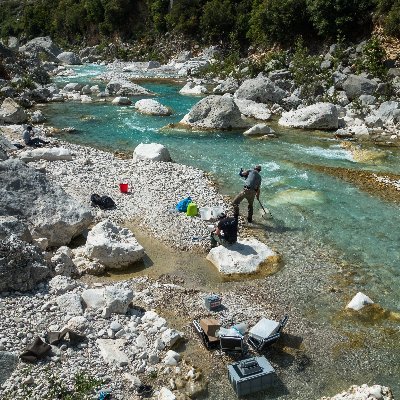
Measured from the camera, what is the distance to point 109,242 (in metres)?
14.4

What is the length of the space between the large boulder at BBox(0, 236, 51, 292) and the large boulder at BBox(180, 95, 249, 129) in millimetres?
19378

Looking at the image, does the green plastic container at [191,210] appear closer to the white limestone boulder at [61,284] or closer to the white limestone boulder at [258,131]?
the white limestone boulder at [61,284]

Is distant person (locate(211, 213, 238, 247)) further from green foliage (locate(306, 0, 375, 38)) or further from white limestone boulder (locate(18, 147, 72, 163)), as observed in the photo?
green foliage (locate(306, 0, 375, 38))

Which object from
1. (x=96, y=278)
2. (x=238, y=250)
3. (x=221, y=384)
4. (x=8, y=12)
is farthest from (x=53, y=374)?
(x=8, y=12)

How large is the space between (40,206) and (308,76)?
94.2 feet

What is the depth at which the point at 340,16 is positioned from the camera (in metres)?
46.6

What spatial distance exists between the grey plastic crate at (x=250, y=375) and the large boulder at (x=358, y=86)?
93.8 feet

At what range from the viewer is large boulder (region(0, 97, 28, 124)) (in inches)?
1211

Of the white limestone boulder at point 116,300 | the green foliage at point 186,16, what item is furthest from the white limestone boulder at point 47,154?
the green foliage at point 186,16

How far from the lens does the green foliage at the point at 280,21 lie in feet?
166

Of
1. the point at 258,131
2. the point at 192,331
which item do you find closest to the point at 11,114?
the point at 258,131

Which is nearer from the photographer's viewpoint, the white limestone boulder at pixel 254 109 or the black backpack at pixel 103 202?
the black backpack at pixel 103 202

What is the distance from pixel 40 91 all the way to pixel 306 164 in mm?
26573

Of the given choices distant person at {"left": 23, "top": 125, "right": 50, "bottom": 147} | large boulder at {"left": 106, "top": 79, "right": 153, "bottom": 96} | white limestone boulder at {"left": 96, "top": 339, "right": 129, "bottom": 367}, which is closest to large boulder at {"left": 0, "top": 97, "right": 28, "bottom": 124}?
distant person at {"left": 23, "top": 125, "right": 50, "bottom": 147}
